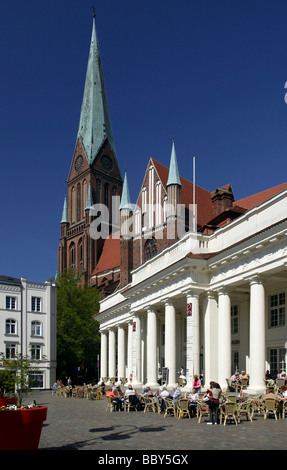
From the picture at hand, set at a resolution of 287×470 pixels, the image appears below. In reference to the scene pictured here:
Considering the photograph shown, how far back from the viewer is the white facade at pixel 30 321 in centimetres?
5475

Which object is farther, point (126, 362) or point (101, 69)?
point (101, 69)

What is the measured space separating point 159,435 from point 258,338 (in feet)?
29.3

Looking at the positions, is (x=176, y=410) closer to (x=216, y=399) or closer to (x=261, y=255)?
(x=216, y=399)

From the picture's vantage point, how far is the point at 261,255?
69.2ft

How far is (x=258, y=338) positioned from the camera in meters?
21.2

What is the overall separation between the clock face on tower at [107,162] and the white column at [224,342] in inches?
3213

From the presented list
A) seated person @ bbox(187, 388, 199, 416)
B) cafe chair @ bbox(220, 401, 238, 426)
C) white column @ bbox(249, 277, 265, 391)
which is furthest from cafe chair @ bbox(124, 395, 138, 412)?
cafe chair @ bbox(220, 401, 238, 426)

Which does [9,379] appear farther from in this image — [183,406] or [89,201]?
[89,201]

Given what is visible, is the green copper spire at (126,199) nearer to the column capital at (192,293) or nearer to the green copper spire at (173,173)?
the green copper spire at (173,173)

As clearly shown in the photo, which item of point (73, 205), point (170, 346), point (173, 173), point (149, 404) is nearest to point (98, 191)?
point (73, 205)

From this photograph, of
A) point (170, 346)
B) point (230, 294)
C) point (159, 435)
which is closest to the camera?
point (159, 435)
